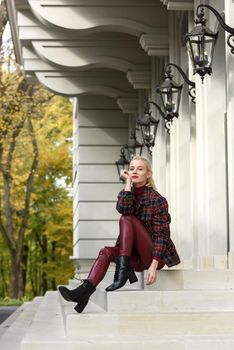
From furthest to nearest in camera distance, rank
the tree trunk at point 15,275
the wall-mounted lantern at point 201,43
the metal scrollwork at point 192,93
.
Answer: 1. the tree trunk at point 15,275
2. the metal scrollwork at point 192,93
3. the wall-mounted lantern at point 201,43

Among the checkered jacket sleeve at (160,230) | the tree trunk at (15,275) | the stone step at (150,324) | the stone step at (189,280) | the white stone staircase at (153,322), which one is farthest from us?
the tree trunk at (15,275)

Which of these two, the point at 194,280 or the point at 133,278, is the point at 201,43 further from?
the point at 133,278

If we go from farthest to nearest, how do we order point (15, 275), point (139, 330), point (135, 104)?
1. point (15, 275)
2. point (135, 104)
3. point (139, 330)

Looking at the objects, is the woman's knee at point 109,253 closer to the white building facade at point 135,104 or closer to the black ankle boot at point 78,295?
the black ankle boot at point 78,295

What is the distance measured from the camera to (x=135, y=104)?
22328 mm

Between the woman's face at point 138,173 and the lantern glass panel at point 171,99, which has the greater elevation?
the lantern glass panel at point 171,99

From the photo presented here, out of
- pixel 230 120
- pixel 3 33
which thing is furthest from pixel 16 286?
pixel 230 120

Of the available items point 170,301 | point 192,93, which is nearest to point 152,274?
point 170,301

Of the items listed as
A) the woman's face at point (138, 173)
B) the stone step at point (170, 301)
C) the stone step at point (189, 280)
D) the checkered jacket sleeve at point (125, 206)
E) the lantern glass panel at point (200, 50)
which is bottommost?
the stone step at point (170, 301)

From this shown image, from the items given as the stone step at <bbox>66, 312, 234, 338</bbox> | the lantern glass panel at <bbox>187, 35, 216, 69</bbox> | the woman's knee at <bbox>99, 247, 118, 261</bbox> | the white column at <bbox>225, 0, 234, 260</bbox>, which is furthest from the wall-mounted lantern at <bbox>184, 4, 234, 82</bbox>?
the stone step at <bbox>66, 312, 234, 338</bbox>

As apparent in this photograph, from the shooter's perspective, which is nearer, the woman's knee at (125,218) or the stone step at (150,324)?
the stone step at (150,324)

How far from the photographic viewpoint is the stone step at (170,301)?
25.7 ft

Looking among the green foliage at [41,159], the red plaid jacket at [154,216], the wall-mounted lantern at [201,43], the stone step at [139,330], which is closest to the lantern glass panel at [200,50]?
the wall-mounted lantern at [201,43]

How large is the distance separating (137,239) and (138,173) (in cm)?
63
